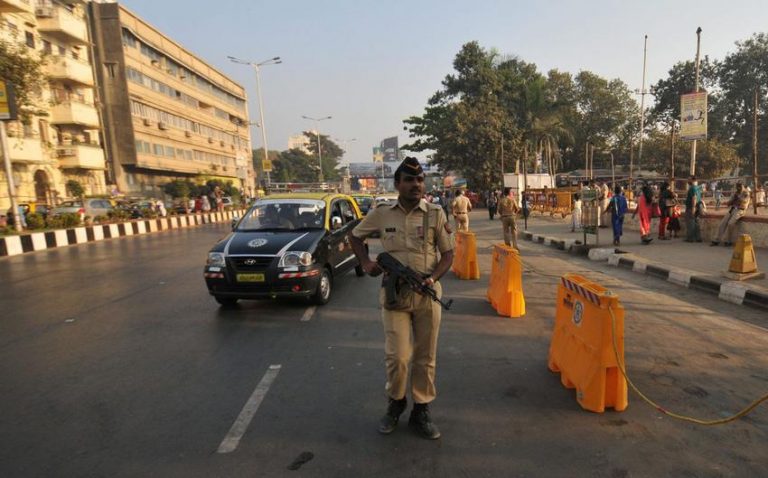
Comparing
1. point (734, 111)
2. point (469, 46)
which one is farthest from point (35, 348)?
point (734, 111)

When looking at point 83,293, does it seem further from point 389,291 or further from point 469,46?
point 469,46

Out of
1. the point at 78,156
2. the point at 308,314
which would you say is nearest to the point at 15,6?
the point at 78,156

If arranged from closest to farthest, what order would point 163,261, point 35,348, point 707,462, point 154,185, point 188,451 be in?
point 707,462, point 188,451, point 35,348, point 163,261, point 154,185

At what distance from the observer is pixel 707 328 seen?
540 cm

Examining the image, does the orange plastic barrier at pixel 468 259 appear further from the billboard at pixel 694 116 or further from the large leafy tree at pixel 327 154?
the large leafy tree at pixel 327 154

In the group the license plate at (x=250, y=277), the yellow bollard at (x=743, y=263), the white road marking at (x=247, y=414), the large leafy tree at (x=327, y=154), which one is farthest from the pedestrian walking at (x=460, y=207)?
the large leafy tree at (x=327, y=154)

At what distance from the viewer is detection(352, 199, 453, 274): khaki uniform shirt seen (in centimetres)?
313

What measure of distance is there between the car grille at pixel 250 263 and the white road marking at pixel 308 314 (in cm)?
84

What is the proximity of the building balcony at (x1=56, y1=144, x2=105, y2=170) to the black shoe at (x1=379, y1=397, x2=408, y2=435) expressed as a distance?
37989mm

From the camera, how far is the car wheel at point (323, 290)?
6522 mm

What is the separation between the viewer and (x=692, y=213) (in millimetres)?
12086

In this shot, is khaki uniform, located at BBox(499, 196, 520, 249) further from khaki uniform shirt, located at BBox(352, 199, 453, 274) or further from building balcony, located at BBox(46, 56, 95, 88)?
building balcony, located at BBox(46, 56, 95, 88)

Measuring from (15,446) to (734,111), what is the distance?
74.1 m

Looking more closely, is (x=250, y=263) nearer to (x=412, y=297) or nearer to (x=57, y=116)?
(x=412, y=297)
